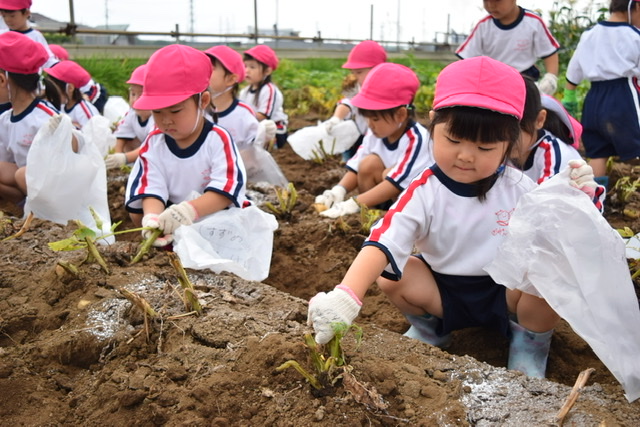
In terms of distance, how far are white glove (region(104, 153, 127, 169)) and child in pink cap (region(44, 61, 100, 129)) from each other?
1.22 metres

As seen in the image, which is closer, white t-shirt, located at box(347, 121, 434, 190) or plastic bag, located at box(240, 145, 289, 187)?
white t-shirt, located at box(347, 121, 434, 190)

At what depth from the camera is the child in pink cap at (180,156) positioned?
9.83ft

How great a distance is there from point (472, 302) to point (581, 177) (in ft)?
1.91

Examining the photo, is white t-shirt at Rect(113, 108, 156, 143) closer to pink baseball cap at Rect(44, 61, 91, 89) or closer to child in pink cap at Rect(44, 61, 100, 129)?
child in pink cap at Rect(44, 61, 100, 129)

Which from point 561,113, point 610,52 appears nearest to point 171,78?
point 561,113

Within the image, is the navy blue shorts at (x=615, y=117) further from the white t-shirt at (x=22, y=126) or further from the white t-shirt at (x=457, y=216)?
the white t-shirt at (x=22, y=126)

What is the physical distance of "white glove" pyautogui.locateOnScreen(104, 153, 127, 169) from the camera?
4676mm

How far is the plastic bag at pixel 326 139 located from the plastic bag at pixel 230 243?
2.64 meters

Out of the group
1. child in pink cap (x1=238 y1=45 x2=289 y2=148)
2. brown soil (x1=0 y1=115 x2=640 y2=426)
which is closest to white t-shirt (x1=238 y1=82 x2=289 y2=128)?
child in pink cap (x1=238 y1=45 x2=289 y2=148)

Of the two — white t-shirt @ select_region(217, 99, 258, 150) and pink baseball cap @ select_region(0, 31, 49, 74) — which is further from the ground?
pink baseball cap @ select_region(0, 31, 49, 74)

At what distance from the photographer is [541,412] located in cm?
173

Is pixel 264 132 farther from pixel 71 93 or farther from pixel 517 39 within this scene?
pixel 71 93

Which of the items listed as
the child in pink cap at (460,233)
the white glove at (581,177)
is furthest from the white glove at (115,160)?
the white glove at (581,177)

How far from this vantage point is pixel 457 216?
7.29 feet
